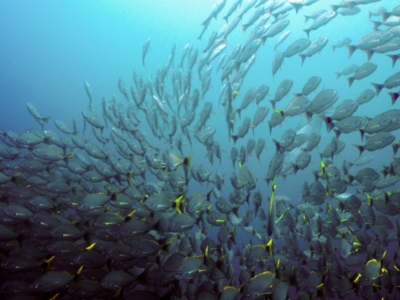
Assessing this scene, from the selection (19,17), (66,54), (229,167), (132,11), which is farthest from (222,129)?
(19,17)

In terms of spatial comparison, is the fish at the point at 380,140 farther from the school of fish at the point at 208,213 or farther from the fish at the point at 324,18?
the fish at the point at 324,18

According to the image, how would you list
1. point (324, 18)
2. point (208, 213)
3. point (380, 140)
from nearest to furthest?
point (380, 140) → point (208, 213) → point (324, 18)

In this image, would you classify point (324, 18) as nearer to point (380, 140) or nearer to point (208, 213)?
point (380, 140)

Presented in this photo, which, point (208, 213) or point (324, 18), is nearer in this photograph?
point (208, 213)

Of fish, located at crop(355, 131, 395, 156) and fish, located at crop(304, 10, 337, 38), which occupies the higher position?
fish, located at crop(304, 10, 337, 38)

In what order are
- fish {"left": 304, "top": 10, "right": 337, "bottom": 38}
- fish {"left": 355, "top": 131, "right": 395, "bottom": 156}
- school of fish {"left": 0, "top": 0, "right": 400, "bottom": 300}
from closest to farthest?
school of fish {"left": 0, "top": 0, "right": 400, "bottom": 300}
fish {"left": 355, "top": 131, "right": 395, "bottom": 156}
fish {"left": 304, "top": 10, "right": 337, "bottom": 38}

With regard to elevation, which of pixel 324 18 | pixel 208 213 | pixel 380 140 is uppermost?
pixel 324 18

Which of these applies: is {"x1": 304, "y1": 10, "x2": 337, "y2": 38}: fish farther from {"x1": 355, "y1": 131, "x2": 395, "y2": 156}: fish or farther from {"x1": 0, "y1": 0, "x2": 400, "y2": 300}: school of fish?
{"x1": 355, "y1": 131, "x2": 395, "y2": 156}: fish

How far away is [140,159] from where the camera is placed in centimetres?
746

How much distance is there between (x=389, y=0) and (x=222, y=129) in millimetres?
20408

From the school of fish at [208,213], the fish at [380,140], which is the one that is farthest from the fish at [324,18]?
the fish at [380,140]

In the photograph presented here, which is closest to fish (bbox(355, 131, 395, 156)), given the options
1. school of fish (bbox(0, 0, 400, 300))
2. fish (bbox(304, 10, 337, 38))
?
school of fish (bbox(0, 0, 400, 300))

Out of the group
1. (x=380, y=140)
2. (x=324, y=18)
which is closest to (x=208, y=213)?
(x=380, y=140)

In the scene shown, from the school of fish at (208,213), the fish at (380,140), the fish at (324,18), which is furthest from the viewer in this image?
the fish at (324,18)
